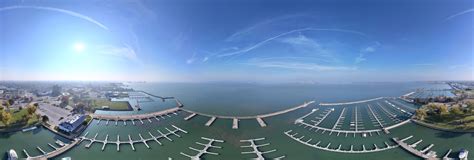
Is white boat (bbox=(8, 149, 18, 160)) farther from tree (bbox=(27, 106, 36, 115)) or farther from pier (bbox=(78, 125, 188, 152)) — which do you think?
pier (bbox=(78, 125, 188, 152))

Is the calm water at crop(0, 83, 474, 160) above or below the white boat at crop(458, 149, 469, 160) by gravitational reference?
above

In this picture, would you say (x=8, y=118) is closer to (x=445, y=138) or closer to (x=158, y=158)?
(x=158, y=158)

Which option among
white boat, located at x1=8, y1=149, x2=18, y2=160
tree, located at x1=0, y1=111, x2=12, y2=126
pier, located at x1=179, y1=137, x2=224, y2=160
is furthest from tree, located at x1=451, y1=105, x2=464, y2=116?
tree, located at x1=0, y1=111, x2=12, y2=126

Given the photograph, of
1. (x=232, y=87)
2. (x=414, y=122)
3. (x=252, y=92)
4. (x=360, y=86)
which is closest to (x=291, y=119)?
(x=252, y=92)

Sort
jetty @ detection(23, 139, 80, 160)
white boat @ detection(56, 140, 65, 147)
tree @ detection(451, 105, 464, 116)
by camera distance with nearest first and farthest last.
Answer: jetty @ detection(23, 139, 80, 160) < white boat @ detection(56, 140, 65, 147) < tree @ detection(451, 105, 464, 116)

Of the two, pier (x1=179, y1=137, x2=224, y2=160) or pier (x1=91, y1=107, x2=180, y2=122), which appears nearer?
pier (x1=179, y1=137, x2=224, y2=160)

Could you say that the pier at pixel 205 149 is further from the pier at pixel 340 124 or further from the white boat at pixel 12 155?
the white boat at pixel 12 155

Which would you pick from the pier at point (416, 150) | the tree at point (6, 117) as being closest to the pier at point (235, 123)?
the pier at point (416, 150)

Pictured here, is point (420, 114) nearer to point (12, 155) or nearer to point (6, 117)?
point (12, 155)

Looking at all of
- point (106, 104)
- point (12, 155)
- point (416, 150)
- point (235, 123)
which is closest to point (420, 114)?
point (416, 150)
